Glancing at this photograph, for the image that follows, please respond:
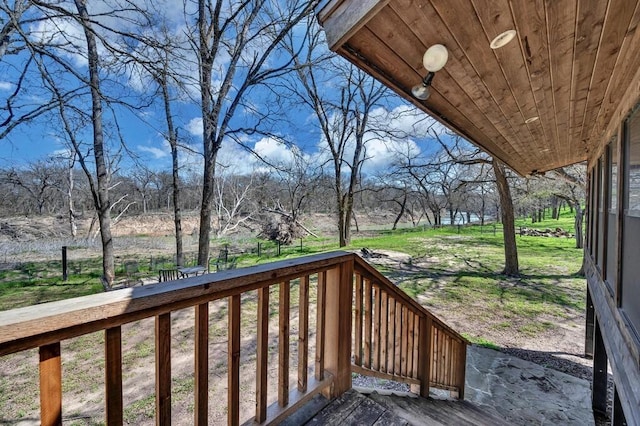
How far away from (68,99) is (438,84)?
25.9 feet

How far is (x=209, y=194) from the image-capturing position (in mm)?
8422

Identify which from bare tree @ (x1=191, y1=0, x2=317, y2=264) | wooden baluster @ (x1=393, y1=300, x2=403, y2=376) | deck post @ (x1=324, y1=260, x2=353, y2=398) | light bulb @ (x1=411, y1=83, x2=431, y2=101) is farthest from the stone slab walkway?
bare tree @ (x1=191, y1=0, x2=317, y2=264)

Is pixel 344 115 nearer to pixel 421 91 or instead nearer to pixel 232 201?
pixel 232 201

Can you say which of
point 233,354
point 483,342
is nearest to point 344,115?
point 483,342

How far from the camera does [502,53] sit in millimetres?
1624

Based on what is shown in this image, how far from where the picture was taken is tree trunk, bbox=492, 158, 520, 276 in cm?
843

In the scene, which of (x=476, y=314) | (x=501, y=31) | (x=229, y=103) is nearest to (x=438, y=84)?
(x=501, y=31)

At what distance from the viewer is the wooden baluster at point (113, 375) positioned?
0.88m

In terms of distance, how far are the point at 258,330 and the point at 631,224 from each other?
2563 mm

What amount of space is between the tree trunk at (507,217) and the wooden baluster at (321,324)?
807cm

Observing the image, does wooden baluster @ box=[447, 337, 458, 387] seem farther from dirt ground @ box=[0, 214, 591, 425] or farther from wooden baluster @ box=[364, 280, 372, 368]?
dirt ground @ box=[0, 214, 591, 425]

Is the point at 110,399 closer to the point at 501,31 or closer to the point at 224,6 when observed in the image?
the point at 501,31

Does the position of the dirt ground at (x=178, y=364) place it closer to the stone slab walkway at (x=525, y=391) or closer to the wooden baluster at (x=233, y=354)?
the stone slab walkway at (x=525, y=391)

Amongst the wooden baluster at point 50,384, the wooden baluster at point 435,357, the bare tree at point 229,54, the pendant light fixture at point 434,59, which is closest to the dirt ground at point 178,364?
the wooden baluster at point 435,357
